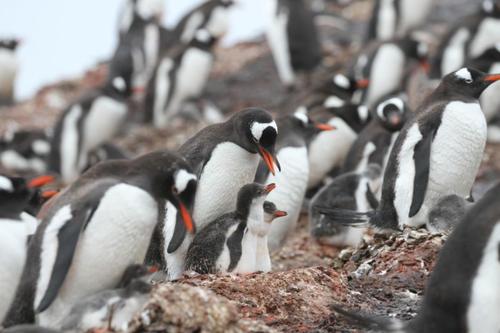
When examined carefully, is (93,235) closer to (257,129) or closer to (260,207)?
(260,207)

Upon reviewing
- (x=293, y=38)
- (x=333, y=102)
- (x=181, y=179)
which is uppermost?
(x=181, y=179)

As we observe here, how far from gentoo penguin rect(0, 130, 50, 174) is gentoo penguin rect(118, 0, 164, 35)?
427cm

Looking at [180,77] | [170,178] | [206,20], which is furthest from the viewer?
[206,20]

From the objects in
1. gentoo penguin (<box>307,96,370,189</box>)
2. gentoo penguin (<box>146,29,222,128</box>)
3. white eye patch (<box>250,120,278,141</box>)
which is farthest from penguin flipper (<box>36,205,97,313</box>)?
gentoo penguin (<box>146,29,222,128</box>)

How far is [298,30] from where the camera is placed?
1855 centimetres

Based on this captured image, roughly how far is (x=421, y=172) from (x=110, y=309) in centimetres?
305

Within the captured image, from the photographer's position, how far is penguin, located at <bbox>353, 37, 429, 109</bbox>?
15266 millimetres

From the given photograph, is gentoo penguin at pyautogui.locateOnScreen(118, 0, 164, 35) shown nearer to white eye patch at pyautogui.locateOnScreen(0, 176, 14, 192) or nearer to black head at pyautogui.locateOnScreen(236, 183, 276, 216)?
black head at pyautogui.locateOnScreen(236, 183, 276, 216)

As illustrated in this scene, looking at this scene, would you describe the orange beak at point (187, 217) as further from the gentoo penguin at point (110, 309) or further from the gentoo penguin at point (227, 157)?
the gentoo penguin at point (227, 157)

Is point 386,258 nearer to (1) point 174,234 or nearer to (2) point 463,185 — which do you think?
(2) point 463,185

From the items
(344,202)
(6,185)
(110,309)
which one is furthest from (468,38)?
(110,309)

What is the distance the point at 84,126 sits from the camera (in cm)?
1661

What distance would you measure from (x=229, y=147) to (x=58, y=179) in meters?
9.28

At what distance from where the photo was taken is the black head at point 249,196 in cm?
736
